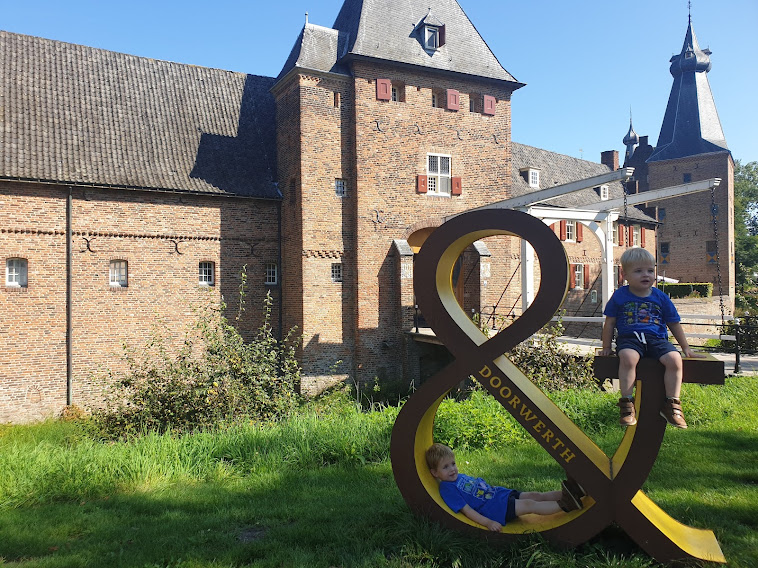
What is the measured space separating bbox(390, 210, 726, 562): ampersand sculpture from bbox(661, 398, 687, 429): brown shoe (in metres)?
0.08

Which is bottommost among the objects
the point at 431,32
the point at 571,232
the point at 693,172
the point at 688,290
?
the point at 688,290

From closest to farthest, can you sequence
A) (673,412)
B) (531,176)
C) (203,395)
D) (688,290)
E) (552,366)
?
(673,412) → (203,395) → (552,366) → (531,176) → (688,290)

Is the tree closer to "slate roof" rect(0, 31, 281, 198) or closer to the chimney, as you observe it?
the chimney

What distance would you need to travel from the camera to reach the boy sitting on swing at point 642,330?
3.80 meters

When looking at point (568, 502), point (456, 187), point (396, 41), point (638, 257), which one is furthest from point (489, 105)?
point (568, 502)

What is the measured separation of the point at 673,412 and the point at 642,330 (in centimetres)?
54

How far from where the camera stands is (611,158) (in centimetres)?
3400

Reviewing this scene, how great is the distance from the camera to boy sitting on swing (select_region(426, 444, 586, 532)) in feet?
14.5

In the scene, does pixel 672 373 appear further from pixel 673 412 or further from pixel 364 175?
pixel 364 175

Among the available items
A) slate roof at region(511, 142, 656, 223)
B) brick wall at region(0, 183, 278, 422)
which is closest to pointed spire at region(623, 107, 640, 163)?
slate roof at region(511, 142, 656, 223)

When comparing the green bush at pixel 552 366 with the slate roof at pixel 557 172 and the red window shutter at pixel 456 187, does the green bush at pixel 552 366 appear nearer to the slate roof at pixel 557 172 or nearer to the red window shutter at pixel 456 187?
the red window shutter at pixel 456 187

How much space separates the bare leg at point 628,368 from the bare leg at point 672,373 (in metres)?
0.18

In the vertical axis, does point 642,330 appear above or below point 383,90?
below

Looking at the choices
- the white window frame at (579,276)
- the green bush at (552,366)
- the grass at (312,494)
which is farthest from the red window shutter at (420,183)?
the white window frame at (579,276)
